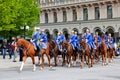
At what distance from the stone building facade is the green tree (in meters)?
13.0

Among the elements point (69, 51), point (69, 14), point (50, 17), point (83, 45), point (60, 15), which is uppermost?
point (69, 14)

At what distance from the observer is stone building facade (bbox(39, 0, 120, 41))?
7712cm

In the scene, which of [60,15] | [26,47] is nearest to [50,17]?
[60,15]

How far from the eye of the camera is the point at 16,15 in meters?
60.7

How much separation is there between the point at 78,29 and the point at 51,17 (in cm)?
925

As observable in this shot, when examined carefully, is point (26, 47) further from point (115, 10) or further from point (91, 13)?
point (91, 13)

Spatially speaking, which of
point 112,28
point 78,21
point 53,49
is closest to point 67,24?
point 78,21

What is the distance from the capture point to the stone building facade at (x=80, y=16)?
77125mm

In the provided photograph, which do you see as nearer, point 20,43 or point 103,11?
point 20,43

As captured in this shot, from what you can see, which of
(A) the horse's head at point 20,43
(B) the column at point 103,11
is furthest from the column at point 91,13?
(A) the horse's head at point 20,43

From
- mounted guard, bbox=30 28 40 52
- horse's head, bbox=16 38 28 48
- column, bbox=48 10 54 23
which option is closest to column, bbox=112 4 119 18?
column, bbox=48 10 54 23

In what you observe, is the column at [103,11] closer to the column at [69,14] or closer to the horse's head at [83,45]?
the column at [69,14]

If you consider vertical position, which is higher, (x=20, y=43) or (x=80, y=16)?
(x=80, y=16)

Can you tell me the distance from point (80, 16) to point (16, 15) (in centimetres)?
2462
